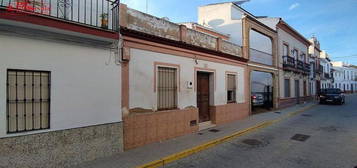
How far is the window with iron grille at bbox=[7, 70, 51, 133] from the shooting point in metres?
4.05

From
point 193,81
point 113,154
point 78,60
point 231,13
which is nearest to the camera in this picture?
point 78,60

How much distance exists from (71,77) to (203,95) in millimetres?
5945

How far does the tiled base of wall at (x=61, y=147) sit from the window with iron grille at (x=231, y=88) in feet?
22.8

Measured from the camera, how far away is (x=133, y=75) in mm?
6090

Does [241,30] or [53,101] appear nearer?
[53,101]

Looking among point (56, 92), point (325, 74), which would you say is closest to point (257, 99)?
point (56, 92)

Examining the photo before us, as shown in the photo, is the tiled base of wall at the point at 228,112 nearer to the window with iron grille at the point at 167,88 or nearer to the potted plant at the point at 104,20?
the window with iron grille at the point at 167,88

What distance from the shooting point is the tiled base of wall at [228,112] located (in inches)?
374

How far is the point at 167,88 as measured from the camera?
7.38m

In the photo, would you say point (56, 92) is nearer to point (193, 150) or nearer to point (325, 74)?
point (193, 150)

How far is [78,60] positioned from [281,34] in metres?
17.3

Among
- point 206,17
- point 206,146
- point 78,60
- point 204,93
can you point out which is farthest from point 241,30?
point 78,60

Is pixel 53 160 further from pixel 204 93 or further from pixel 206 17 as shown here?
pixel 206 17

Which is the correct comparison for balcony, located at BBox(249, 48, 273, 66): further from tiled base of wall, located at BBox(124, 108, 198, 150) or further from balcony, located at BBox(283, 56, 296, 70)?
tiled base of wall, located at BBox(124, 108, 198, 150)
